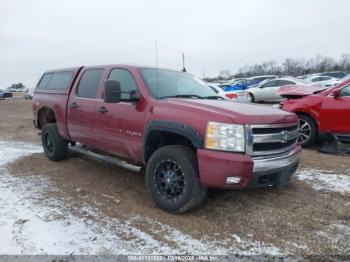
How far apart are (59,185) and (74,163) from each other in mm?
1355

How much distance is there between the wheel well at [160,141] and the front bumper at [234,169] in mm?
551

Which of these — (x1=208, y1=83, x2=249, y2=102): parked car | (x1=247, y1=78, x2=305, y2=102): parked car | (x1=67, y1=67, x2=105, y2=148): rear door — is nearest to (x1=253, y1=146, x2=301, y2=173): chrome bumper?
(x1=208, y1=83, x2=249, y2=102): parked car

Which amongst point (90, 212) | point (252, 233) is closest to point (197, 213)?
point (252, 233)

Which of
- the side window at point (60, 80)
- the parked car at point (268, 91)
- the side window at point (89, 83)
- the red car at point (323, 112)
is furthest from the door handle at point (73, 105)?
the parked car at point (268, 91)

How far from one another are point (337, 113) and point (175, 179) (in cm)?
455

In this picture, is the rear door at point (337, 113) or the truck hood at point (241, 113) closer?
the truck hood at point (241, 113)

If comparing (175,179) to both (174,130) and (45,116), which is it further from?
(45,116)

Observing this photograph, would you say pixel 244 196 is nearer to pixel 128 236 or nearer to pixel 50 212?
pixel 128 236

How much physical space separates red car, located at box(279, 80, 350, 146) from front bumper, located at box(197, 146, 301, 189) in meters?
3.83

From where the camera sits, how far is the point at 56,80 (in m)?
6.51

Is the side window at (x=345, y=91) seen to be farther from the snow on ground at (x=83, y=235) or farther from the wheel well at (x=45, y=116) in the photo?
the wheel well at (x=45, y=116)

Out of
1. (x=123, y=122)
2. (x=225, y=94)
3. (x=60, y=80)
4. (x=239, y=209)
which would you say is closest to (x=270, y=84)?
(x=225, y=94)

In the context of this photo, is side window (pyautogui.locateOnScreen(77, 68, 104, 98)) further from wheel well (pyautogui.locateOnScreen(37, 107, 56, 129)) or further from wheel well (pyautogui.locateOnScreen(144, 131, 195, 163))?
wheel well (pyautogui.locateOnScreen(144, 131, 195, 163))

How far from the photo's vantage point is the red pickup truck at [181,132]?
3.51 m
